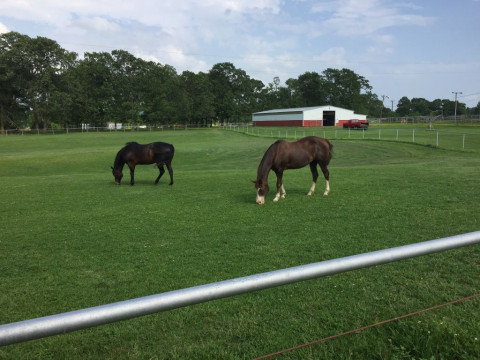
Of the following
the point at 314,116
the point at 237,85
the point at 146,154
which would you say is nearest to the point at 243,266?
the point at 146,154

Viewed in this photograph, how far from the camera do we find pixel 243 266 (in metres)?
5.07

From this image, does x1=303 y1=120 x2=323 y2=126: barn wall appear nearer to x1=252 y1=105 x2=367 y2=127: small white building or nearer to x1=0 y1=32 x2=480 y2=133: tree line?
x1=252 y1=105 x2=367 y2=127: small white building

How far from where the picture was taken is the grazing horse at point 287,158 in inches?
370

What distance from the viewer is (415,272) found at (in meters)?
4.52

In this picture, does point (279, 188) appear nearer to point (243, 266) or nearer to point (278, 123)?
point (243, 266)

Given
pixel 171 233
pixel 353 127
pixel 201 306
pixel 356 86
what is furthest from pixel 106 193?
pixel 356 86

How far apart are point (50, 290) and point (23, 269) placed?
115cm

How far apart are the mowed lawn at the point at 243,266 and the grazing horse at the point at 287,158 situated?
536mm

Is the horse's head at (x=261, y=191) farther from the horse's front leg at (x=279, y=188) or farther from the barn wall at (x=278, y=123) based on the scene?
the barn wall at (x=278, y=123)

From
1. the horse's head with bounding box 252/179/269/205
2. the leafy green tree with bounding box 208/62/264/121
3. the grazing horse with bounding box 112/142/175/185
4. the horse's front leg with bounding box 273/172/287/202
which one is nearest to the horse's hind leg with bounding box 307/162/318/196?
the horse's front leg with bounding box 273/172/287/202

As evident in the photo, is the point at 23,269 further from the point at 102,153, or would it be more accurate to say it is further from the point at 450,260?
the point at 102,153

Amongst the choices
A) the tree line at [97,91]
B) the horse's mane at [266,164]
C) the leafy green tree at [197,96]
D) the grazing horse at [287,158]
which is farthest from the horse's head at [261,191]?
the leafy green tree at [197,96]

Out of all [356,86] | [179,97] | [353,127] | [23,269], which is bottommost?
[23,269]

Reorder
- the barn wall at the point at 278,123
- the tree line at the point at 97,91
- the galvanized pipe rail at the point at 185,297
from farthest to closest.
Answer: the barn wall at the point at 278,123
the tree line at the point at 97,91
the galvanized pipe rail at the point at 185,297
